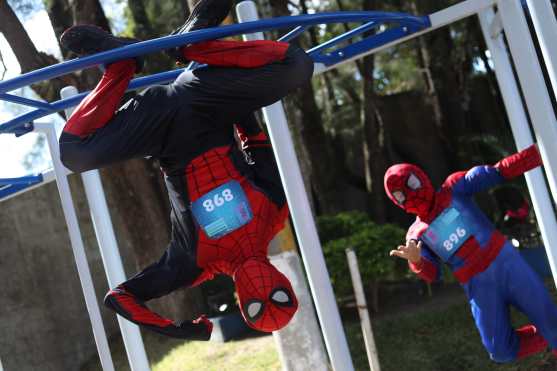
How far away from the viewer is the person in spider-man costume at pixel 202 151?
1807 millimetres

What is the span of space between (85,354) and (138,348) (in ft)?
15.2

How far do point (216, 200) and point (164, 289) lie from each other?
1.11 ft

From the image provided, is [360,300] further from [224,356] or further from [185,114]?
[224,356]

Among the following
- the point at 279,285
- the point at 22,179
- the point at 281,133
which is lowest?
the point at 279,285

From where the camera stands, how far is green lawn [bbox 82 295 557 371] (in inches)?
186

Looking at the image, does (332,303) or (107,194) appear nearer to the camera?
(332,303)

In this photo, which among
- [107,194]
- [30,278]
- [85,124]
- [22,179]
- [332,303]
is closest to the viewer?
[85,124]

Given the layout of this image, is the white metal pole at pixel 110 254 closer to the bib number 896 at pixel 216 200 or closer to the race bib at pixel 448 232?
the bib number 896 at pixel 216 200

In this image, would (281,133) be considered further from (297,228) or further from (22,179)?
(22,179)

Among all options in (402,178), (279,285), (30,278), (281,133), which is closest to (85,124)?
(279,285)

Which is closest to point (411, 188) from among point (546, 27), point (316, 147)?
point (546, 27)

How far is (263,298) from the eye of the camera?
72.7 inches

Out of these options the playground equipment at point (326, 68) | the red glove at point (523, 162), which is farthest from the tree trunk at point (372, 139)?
the red glove at point (523, 162)

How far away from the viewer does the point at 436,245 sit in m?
2.92
